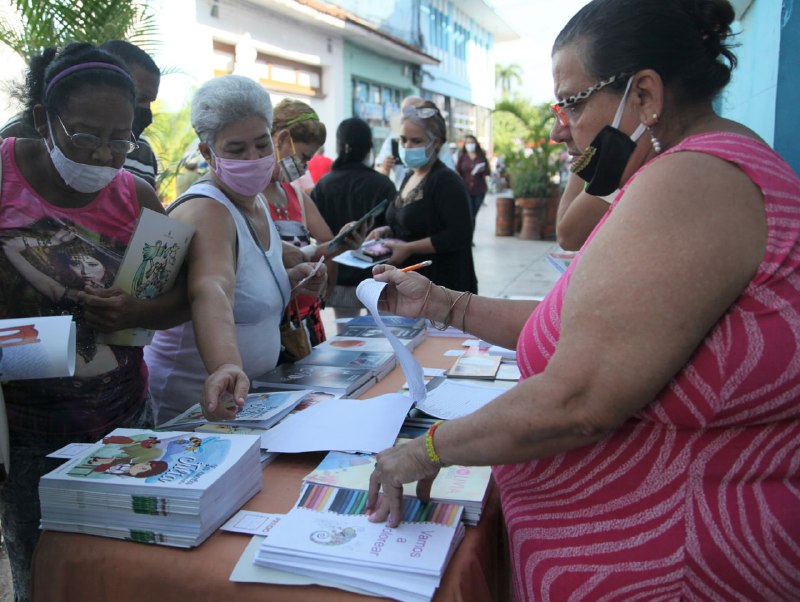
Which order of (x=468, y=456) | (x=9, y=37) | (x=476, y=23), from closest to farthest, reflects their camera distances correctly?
(x=468, y=456), (x=9, y=37), (x=476, y=23)

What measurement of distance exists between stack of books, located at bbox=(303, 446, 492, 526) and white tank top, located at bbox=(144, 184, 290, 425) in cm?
67

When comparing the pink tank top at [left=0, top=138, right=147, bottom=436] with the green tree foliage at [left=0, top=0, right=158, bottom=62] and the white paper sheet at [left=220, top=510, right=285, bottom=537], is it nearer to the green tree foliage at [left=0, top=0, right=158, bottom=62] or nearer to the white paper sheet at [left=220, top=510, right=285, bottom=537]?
the white paper sheet at [left=220, top=510, right=285, bottom=537]

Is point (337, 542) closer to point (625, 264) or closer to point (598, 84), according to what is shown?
point (625, 264)

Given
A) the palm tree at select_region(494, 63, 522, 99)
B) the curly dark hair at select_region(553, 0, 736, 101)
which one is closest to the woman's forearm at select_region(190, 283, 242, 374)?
the curly dark hair at select_region(553, 0, 736, 101)

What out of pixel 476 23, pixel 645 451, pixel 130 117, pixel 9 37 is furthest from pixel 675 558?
pixel 476 23

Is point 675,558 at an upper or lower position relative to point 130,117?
lower

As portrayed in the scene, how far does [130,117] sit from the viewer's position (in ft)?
5.19

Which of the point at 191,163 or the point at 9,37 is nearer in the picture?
the point at 9,37

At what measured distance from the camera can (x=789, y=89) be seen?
2.85 metres

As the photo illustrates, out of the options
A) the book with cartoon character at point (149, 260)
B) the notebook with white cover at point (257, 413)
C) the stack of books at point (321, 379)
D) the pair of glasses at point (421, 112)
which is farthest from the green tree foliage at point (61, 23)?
the notebook with white cover at point (257, 413)

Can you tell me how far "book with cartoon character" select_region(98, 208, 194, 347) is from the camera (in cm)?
150

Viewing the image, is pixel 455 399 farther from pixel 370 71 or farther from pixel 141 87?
pixel 370 71

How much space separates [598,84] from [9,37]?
4.20 metres

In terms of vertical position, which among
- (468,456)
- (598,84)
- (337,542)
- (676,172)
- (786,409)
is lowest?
(337,542)
